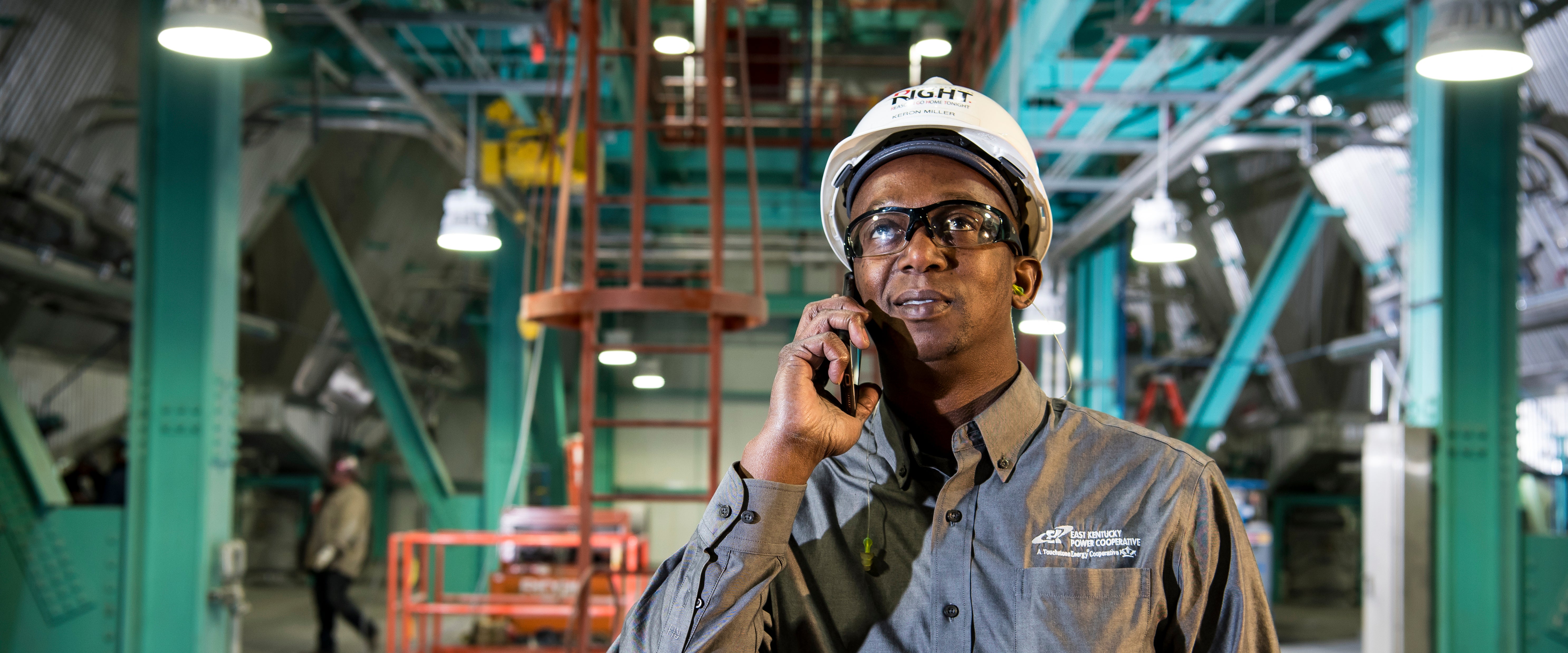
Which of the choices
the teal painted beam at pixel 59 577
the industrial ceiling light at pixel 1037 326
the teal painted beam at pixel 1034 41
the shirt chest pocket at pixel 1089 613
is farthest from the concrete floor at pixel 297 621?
the shirt chest pocket at pixel 1089 613

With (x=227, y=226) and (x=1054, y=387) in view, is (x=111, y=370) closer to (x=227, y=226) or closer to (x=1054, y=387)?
(x=227, y=226)

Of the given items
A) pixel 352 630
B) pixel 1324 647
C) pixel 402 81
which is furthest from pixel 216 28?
pixel 1324 647

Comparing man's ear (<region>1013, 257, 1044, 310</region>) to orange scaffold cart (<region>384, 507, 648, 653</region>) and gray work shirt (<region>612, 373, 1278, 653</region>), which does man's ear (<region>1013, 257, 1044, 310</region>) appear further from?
orange scaffold cart (<region>384, 507, 648, 653</region>)

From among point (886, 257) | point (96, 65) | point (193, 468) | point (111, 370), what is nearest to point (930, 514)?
point (886, 257)

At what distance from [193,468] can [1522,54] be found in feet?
24.7

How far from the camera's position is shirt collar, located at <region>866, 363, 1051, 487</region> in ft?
6.03

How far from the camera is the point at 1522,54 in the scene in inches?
201

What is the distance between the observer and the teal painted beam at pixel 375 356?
12.3 meters

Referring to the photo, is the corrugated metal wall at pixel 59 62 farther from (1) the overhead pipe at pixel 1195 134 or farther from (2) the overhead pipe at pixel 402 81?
(1) the overhead pipe at pixel 1195 134

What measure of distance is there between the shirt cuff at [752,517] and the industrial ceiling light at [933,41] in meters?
9.06

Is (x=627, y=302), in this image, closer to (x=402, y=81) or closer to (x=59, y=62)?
(x=402, y=81)

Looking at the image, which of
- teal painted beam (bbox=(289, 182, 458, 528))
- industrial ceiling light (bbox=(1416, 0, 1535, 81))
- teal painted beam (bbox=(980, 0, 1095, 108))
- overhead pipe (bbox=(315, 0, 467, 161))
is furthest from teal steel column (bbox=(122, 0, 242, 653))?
industrial ceiling light (bbox=(1416, 0, 1535, 81))

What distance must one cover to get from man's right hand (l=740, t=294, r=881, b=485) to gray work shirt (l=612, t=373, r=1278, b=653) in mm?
38

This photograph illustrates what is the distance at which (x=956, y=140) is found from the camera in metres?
1.96
